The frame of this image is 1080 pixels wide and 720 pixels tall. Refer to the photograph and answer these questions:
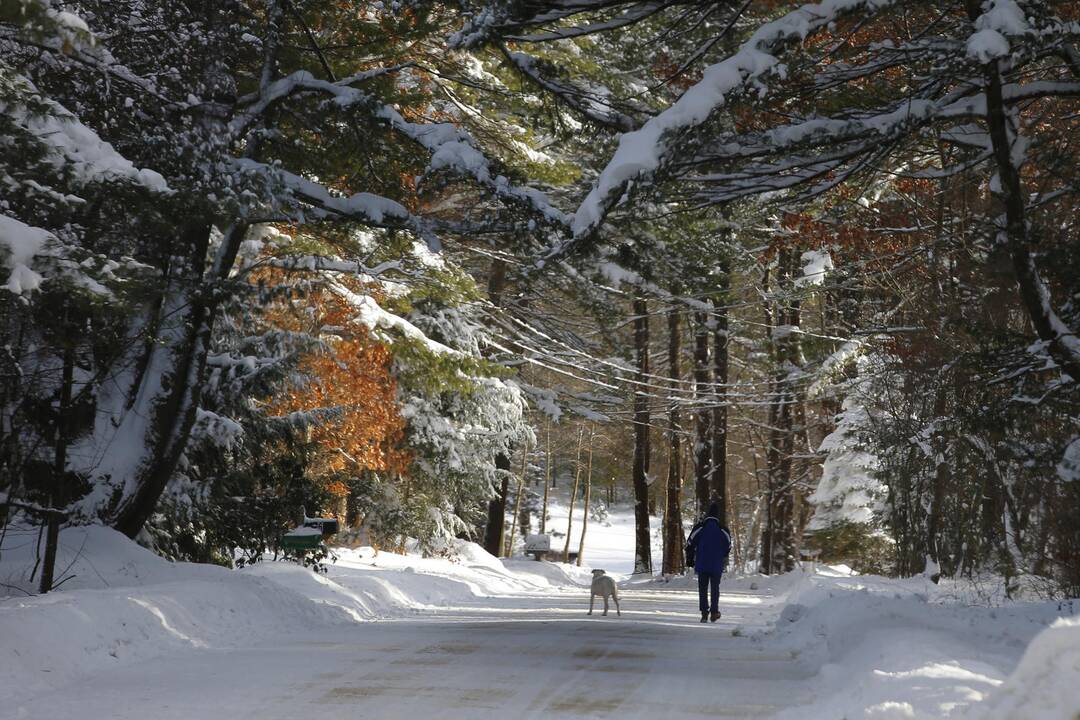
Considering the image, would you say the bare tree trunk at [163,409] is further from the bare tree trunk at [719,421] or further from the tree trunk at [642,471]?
the tree trunk at [642,471]

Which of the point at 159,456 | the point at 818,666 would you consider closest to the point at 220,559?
the point at 159,456

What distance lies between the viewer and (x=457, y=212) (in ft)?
76.5

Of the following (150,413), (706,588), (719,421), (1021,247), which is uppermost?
(719,421)

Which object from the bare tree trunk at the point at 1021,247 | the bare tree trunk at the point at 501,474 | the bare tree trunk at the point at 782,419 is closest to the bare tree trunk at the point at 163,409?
the bare tree trunk at the point at 1021,247

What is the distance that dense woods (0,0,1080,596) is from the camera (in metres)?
9.98

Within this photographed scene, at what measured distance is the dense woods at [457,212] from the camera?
9.98 metres

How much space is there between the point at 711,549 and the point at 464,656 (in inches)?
304

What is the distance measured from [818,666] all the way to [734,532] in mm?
46899

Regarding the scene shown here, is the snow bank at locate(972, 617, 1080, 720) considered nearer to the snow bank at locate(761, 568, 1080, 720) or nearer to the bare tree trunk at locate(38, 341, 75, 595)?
the snow bank at locate(761, 568, 1080, 720)

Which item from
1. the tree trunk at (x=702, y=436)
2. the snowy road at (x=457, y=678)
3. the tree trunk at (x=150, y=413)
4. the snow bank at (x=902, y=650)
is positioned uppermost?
the tree trunk at (x=702, y=436)

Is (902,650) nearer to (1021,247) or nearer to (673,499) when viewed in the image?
(1021,247)

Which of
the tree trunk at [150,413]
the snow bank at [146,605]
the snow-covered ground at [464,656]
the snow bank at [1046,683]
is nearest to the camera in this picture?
the snow bank at [1046,683]

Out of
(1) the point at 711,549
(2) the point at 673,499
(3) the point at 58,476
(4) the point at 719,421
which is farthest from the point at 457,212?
(2) the point at 673,499

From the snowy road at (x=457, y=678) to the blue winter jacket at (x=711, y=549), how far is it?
323cm
